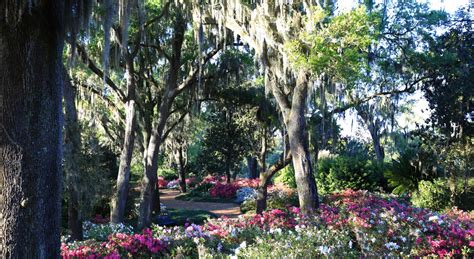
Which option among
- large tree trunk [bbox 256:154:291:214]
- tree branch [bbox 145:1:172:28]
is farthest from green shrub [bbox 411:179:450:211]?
tree branch [bbox 145:1:172:28]

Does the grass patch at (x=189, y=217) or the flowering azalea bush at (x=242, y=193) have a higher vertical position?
the flowering azalea bush at (x=242, y=193)

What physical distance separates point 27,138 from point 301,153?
621 cm

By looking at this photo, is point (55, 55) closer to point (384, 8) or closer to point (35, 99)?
point (35, 99)

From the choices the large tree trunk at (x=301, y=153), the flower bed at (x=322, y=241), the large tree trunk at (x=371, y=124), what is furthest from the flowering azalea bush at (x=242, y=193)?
the flower bed at (x=322, y=241)

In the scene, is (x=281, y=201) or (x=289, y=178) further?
(x=289, y=178)

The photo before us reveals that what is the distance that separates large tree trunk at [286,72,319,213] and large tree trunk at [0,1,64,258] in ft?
19.4

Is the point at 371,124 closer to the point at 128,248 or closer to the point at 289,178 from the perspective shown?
the point at 289,178

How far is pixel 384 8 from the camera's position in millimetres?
11117

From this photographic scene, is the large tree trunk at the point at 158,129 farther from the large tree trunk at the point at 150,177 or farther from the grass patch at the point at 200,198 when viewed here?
the grass patch at the point at 200,198

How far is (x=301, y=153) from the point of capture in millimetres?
8852

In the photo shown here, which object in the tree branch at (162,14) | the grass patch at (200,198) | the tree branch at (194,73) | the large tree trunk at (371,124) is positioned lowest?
the grass patch at (200,198)

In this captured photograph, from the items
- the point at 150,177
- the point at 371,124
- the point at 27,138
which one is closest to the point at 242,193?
the point at 371,124

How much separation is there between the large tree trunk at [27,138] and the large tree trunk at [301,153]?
19.4 ft

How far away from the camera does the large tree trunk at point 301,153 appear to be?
873 centimetres
